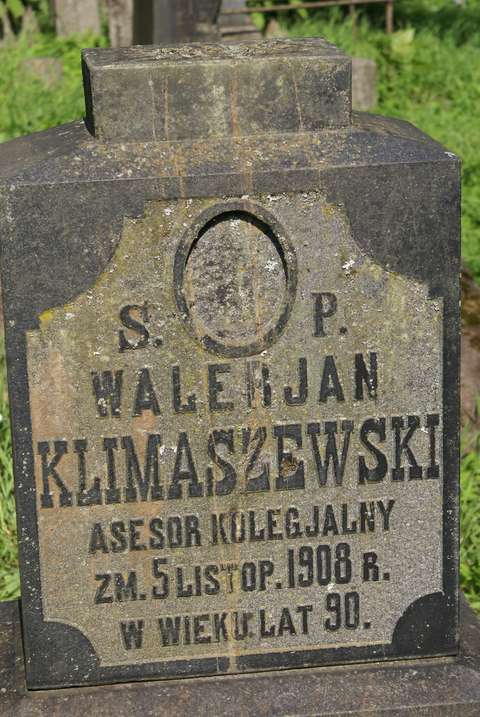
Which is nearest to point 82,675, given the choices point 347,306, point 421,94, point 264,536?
point 264,536

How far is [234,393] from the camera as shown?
2520 millimetres

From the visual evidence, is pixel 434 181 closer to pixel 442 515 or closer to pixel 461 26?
pixel 442 515

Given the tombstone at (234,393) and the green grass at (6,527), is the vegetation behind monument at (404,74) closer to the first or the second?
the green grass at (6,527)

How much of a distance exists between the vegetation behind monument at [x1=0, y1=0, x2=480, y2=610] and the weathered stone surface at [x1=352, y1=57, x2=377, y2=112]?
89mm

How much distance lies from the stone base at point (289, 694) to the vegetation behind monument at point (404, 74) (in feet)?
6.13

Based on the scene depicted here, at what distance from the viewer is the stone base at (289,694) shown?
2.56 m

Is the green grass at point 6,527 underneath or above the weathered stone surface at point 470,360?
underneath

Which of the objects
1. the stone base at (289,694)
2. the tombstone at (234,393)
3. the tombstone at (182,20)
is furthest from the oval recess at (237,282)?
the tombstone at (182,20)

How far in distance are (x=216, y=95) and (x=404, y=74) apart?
5119 mm

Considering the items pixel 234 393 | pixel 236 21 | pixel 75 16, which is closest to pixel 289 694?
pixel 234 393

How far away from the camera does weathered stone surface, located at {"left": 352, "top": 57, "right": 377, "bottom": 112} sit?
6918mm

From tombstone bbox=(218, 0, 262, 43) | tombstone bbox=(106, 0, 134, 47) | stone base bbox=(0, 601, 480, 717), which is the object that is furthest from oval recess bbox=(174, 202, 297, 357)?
Result: tombstone bbox=(218, 0, 262, 43)

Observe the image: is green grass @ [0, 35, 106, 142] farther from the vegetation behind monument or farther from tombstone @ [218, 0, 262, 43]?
tombstone @ [218, 0, 262, 43]

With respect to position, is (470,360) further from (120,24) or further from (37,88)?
(120,24)
